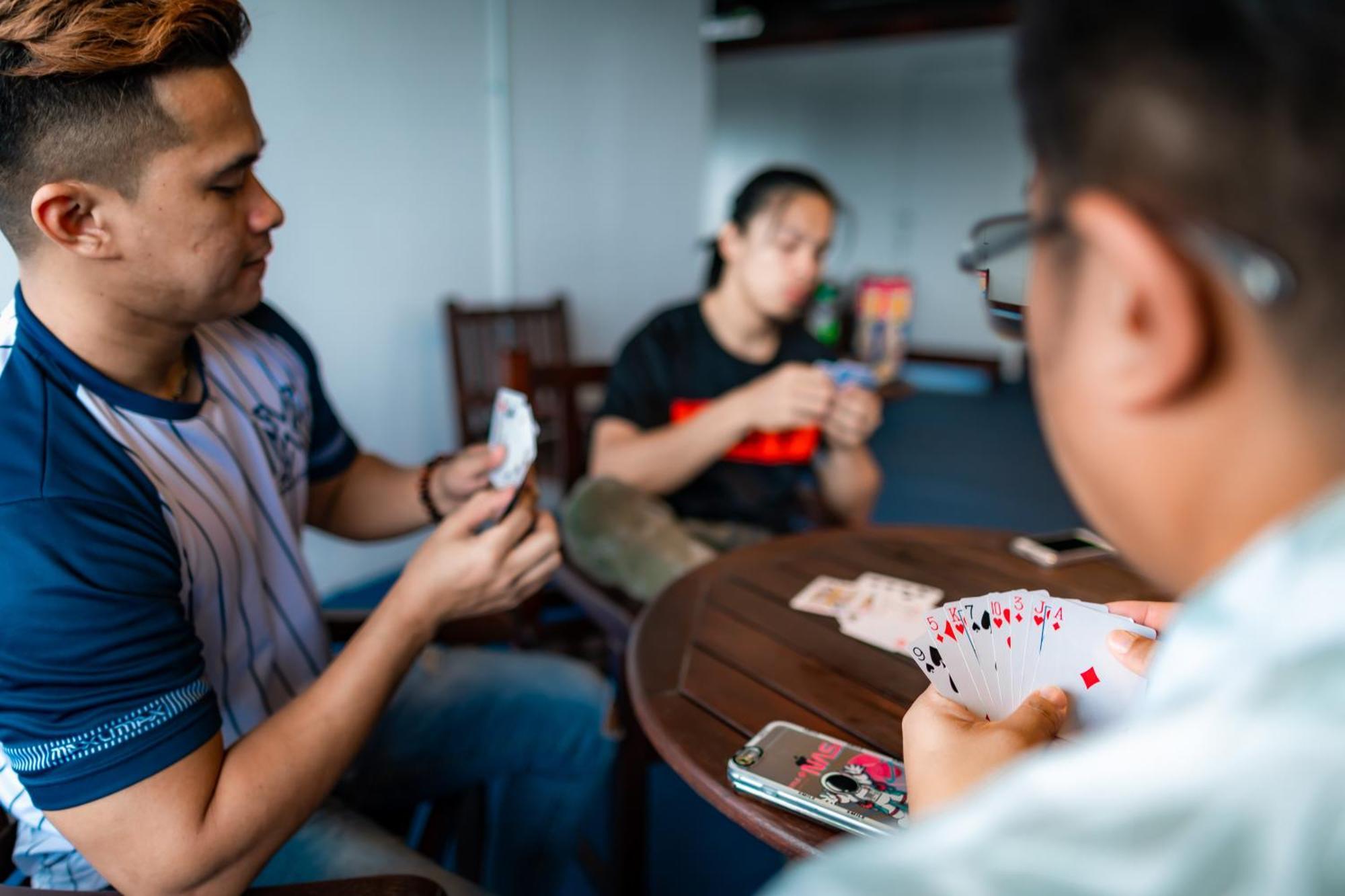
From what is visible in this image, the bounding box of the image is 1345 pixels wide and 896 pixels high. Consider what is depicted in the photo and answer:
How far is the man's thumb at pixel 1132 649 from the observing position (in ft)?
2.44

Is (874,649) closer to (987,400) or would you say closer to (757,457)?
(757,457)

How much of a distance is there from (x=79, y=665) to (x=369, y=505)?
0.69 m

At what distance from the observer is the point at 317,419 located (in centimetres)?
138

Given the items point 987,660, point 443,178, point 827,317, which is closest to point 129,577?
point 987,660

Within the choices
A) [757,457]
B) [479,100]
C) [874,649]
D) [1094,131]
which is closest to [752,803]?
[874,649]

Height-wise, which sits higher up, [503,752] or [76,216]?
[76,216]

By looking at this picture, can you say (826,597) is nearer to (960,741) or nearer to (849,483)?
(960,741)

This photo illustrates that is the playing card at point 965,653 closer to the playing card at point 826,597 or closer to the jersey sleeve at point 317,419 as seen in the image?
the playing card at point 826,597

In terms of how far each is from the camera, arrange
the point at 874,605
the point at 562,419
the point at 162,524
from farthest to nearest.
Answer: the point at 562,419, the point at 874,605, the point at 162,524

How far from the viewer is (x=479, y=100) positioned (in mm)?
3148

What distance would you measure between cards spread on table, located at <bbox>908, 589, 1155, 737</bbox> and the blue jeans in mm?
762

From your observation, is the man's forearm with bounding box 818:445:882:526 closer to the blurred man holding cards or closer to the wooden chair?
the wooden chair

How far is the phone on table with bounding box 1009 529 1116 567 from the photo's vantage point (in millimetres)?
1469

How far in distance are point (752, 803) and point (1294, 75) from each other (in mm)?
706
